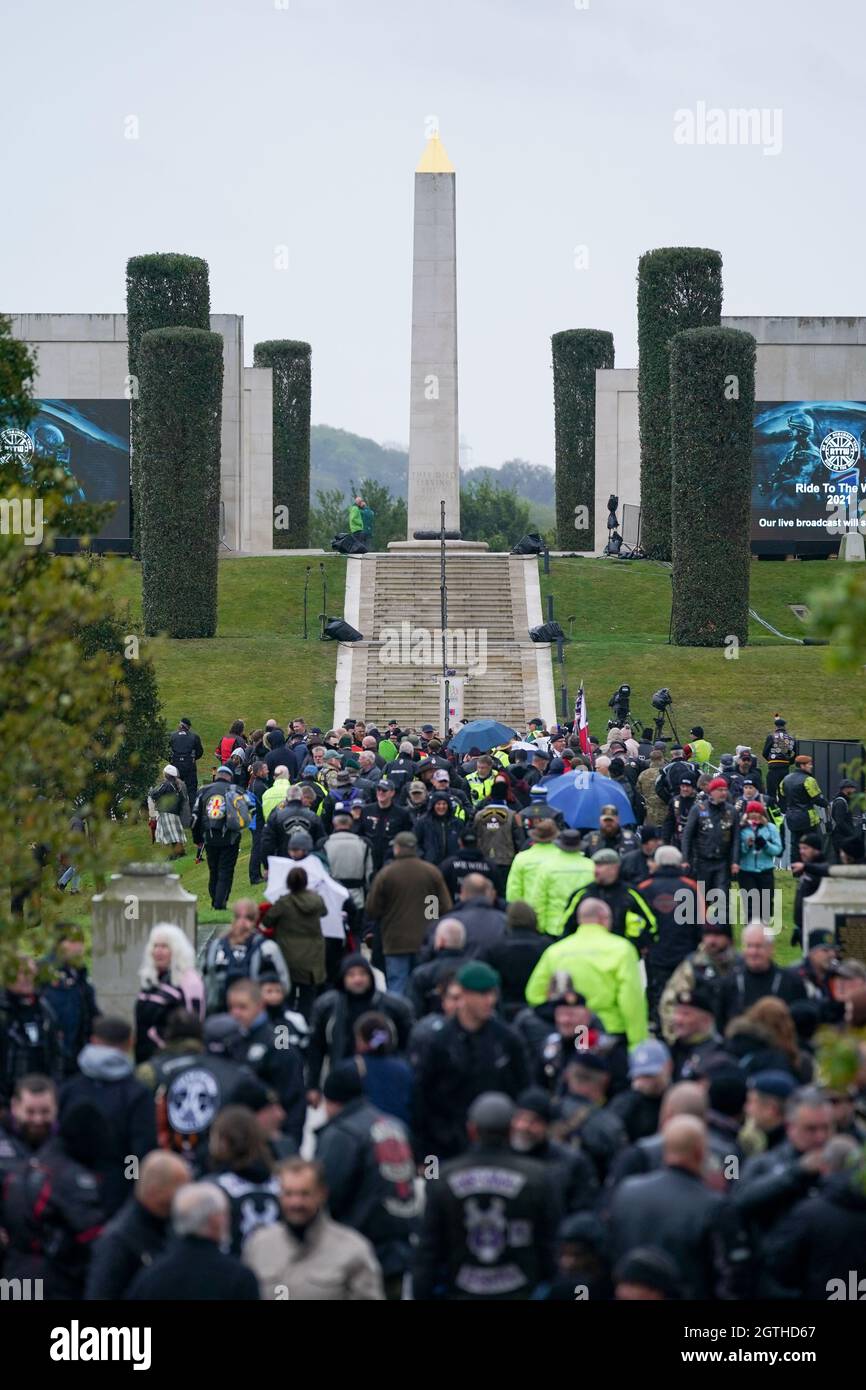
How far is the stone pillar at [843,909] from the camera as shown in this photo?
15.1 m

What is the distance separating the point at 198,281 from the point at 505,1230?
130ft

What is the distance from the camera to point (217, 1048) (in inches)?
402

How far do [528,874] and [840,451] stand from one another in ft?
134

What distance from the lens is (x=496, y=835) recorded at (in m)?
17.6

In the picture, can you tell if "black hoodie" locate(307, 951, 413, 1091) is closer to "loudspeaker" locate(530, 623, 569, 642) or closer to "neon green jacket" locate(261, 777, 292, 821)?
"neon green jacket" locate(261, 777, 292, 821)

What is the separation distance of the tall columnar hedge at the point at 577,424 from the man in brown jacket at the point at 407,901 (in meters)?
44.1

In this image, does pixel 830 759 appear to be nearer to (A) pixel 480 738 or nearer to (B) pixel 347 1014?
(A) pixel 480 738

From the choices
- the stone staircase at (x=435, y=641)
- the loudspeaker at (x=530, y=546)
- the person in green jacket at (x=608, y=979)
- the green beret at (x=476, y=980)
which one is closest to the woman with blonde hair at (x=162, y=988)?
the person in green jacket at (x=608, y=979)

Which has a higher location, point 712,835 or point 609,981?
point 712,835

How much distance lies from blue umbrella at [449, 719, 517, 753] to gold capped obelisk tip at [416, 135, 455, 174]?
22.1 m

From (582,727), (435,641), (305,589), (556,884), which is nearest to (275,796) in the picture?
(556,884)

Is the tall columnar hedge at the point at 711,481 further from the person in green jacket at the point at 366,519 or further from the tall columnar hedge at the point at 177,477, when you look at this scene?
the person in green jacket at the point at 366,519

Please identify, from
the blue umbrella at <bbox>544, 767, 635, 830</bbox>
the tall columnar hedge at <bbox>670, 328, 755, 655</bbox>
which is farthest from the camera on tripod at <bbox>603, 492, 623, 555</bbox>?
the blue umbrella at <bbox>544, 767, 635, 830</bbox>

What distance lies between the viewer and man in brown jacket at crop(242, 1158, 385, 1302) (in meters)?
7.74
